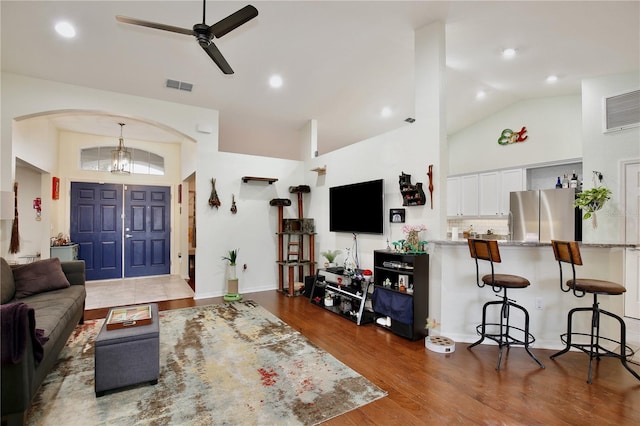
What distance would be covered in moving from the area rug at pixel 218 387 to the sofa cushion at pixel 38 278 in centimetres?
65

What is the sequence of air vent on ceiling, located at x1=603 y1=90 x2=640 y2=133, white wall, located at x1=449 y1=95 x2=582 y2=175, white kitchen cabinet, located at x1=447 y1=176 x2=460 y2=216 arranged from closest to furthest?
air vent on ceiling, located at x1=603 y1=90 x2=640 y2=133
white wall, located at x1=449 y1=95 x2=582 y2=175
white kitchen cabinet, located at x1=447 y1=176 x2=460 y2=216

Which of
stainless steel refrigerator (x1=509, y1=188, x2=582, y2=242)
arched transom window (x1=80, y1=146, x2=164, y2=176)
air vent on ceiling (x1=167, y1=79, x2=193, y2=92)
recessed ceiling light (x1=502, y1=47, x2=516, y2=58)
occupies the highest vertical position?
recessed ceiling light (x1=502, y1=47, x2=516, y2=58)

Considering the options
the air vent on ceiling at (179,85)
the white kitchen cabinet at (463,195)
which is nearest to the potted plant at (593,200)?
the white kitchen cabinet at (463,195)

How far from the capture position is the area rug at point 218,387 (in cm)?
207

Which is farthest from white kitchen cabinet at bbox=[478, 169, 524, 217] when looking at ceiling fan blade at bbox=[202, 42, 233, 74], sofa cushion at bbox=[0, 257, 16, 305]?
sofa cushion at bbox=[0, 257, 16, 305]

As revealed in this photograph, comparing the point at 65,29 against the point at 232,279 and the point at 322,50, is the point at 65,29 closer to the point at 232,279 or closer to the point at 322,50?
the point at 322,50

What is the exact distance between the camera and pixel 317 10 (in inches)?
124

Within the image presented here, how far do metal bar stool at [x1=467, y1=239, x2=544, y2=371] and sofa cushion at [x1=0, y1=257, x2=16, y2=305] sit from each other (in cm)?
446

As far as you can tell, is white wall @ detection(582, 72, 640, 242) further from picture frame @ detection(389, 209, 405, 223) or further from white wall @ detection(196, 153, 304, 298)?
white wall @ detection(196, 153, 304, 298)

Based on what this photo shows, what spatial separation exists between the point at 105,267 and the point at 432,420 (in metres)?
7.12

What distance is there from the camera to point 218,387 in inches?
95.5

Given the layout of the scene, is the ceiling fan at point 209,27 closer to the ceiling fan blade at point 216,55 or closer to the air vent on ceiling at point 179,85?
the ceiling fan blade at point 216,55

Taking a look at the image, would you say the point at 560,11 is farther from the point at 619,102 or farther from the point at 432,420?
the point at 432,420

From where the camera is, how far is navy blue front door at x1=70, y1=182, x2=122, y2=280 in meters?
6.48
